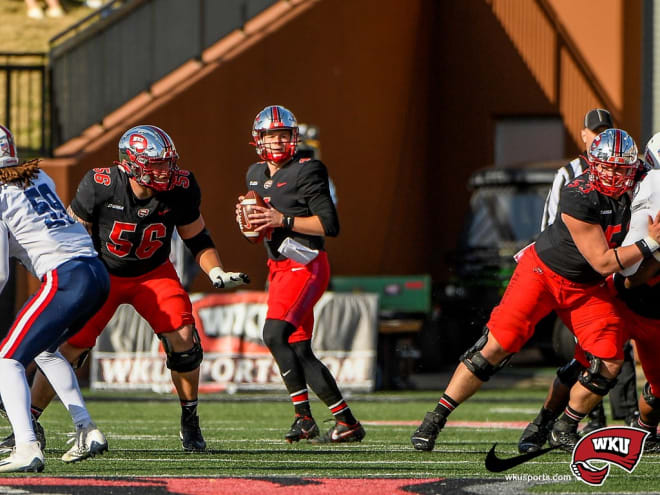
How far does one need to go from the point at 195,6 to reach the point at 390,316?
496cm

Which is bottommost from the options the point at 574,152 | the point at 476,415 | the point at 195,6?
the point at 476,415

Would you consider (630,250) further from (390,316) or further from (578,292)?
(390,316)

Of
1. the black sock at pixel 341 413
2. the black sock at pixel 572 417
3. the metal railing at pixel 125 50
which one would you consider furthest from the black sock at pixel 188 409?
the metal railing at pixel 125 50

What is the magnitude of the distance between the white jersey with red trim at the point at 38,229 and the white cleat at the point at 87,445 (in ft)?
2.65

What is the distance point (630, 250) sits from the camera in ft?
25.0

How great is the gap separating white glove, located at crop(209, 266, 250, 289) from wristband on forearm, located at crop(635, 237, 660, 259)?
6.92 feet

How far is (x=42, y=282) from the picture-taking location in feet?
23.1

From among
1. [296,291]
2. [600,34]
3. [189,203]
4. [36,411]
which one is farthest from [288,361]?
[600,34]

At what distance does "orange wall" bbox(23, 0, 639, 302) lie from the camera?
17469 millimetres

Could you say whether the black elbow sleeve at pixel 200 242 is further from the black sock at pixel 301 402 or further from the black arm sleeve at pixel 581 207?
the black arm sleeve at pixel 581 207

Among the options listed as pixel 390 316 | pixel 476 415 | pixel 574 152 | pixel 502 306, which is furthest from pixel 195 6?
pixel 502 306

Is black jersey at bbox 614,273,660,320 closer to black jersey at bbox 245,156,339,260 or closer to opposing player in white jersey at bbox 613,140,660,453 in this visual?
opposing player in white jersey at bbox 613,140,660,453

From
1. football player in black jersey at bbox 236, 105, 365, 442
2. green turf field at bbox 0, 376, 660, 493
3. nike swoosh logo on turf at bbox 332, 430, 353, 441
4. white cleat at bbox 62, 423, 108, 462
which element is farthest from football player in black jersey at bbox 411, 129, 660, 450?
white cleat at bbox 62, 423, 108, 462

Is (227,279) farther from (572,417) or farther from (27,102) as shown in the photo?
(27,102)
